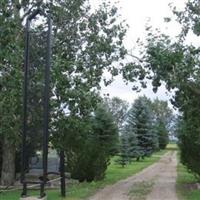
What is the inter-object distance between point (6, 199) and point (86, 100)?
7.31 meters

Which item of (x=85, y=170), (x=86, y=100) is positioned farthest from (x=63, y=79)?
(x=85, y=170)

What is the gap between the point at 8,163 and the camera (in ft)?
94.4

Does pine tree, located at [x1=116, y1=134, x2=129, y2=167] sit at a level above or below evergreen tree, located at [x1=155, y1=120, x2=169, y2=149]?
below

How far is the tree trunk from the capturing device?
28.4 m

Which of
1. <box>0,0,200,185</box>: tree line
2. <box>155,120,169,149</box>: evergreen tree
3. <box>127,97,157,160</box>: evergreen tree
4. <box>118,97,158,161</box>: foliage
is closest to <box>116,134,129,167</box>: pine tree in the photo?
<box>118,97,158,161</box>: foliage

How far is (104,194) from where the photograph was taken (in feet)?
72.6

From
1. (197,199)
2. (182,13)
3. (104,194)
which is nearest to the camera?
(197,199)

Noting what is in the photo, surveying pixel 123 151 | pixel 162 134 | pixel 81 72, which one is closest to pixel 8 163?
pixel 81 72

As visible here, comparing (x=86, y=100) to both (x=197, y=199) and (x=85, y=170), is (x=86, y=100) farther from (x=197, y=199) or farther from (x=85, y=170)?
(x=197, y=199)

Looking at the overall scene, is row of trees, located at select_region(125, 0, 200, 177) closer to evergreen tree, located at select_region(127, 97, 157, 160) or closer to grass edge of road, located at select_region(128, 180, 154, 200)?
grass edge of road, located at select_region(128, 180, 154, 200)

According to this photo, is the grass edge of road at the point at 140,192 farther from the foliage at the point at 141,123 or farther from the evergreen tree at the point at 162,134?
the evergreen tree at the point at 162,134

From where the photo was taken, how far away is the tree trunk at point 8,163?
28.4 metres

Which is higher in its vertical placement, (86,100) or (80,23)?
(80,23)

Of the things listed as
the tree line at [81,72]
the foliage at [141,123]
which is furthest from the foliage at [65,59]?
the foliage at [141,123]
